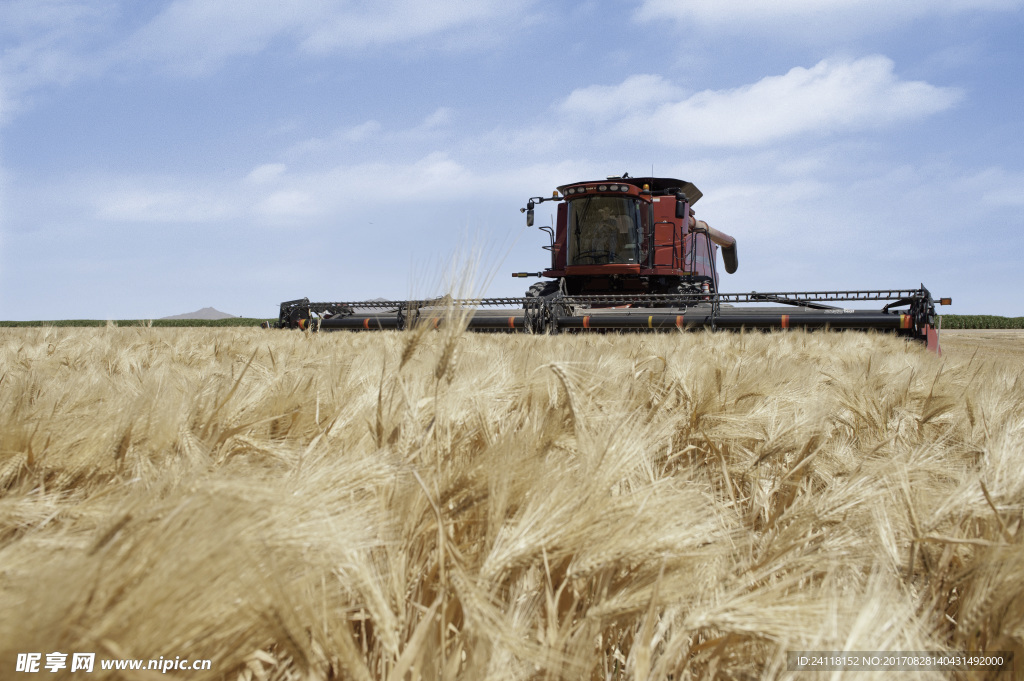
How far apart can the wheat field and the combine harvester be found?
5031 mm

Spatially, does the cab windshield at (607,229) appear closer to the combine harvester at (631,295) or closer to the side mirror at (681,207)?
the combine harvester at (631,295)

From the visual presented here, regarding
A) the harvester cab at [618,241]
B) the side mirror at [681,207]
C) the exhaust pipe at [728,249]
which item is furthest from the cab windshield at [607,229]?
the exhaust pipe at [728,249]

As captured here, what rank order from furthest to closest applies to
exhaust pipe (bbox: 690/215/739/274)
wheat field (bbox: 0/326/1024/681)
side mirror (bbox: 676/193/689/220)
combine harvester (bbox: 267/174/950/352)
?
exhaust pipe (bbox: 690/215/739/274) < side mirror (bbox: 676/193/689/220) < combine harvester (bbox: 267/174/950/352) < wheat field (bbox: 0/326/1024/681)

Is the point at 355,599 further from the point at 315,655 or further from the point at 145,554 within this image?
the point at 145,554

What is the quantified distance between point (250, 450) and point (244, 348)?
7.81 ft

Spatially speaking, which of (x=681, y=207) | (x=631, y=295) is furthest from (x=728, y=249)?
(x=631, y=295)

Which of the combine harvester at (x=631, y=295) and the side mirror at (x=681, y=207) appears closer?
the combine harvester at (x=631, y=295)

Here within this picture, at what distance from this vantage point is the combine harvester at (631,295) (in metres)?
6.70

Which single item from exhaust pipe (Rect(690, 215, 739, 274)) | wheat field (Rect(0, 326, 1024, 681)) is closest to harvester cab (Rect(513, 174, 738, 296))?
exhaust pipe (Rect(690, 215, 739, 274))

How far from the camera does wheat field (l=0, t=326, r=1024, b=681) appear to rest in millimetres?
438

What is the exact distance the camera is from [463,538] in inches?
29.0

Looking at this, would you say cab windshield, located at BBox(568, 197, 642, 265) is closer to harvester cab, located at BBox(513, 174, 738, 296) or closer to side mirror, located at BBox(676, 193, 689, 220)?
harvester cab, located at BBox(513, 174, 738, 296)

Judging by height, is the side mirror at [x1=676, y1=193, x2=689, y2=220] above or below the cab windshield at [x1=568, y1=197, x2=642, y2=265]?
above

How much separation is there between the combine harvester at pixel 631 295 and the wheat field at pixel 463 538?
16.5ft
